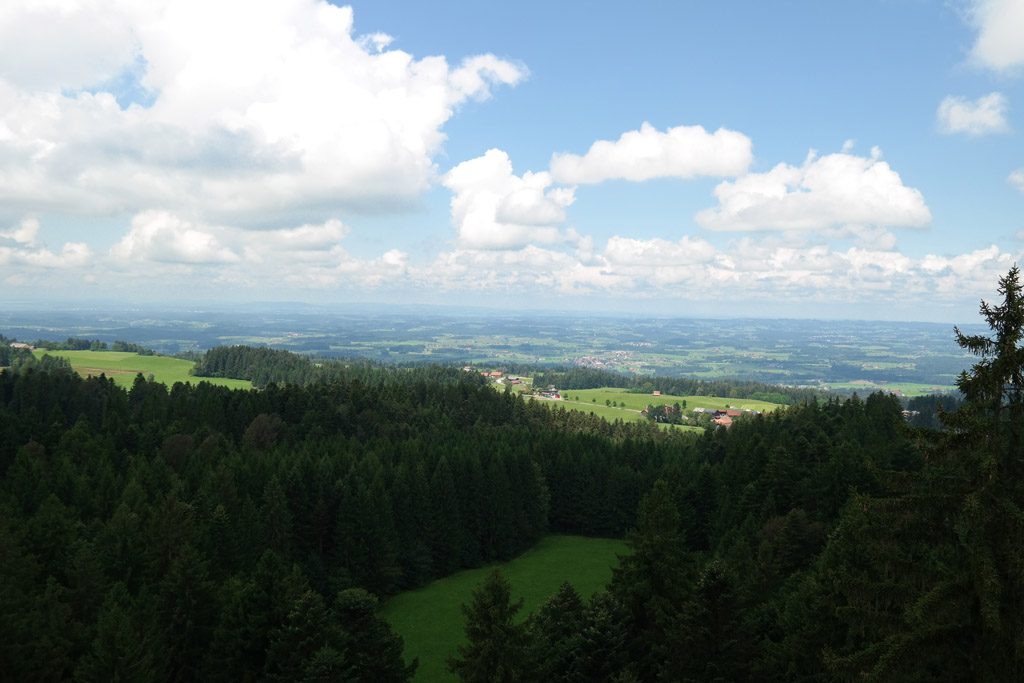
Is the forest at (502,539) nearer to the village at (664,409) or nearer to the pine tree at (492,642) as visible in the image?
the pine tree at (492,642)

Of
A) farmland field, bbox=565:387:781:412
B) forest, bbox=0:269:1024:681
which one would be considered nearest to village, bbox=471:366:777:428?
farmland field, bbox=565:387:781:412

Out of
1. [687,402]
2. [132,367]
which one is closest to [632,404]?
[687,402]

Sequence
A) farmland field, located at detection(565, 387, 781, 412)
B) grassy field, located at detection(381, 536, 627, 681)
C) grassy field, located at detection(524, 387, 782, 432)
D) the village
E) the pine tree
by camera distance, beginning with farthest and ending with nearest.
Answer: farmland field, located at detection(565, 387, 781, 412), grassy field, located at detection(524, 387, 782, 432), the village, grassy field, located at detection(381, 536, 627, 681), the pine tree

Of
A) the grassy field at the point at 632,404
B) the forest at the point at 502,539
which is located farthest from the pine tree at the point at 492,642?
the grassy field at the point at 632,404

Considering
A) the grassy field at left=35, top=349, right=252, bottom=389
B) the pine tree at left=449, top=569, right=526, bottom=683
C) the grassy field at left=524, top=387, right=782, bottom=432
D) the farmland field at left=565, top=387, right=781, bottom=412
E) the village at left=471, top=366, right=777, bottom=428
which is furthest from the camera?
the farmland field at left=565, top=387, right=781, bottom=412

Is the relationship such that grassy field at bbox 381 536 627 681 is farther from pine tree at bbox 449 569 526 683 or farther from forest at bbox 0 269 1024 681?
pine tree at bbox 449 569 526 683

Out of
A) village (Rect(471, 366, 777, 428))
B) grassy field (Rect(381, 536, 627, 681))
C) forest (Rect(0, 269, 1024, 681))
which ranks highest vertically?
forest (Rect(0, 269, 1024, 681))

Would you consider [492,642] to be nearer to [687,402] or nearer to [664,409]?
[664,409]
